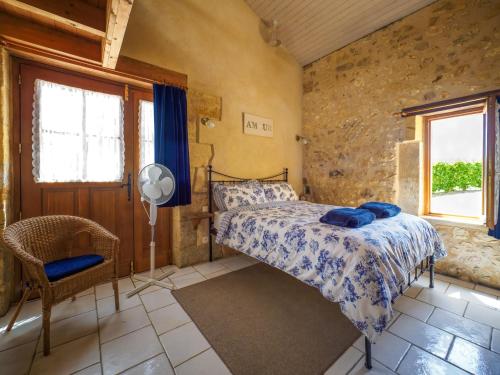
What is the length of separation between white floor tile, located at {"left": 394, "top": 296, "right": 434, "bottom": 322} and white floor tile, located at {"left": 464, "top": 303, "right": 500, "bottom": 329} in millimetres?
270

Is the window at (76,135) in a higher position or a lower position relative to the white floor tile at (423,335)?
higher

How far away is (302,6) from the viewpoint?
310 centimetres

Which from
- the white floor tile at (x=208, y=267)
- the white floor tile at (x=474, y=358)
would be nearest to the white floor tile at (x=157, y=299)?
the white floor tile at (x=208, y=267)

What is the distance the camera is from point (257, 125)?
11.2 ft

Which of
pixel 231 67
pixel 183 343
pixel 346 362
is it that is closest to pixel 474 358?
pixel 346 362

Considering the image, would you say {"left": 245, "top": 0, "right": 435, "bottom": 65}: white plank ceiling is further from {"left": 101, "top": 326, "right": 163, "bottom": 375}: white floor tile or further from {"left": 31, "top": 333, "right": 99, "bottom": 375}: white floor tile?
{"left": 31, "top": 333, "right": 99, "bottom": 375}: white floor tile

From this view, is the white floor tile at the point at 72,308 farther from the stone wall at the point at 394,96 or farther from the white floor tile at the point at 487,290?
the white floor tile at the point at 487,290

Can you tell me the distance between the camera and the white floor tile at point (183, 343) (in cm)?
138

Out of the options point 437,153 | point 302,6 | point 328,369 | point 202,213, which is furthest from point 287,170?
point 328,369

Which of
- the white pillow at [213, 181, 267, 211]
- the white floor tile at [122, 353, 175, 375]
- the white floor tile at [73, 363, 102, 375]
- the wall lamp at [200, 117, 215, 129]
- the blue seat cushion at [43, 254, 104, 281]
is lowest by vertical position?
the white floor tile at [122, 353, 175, 375]

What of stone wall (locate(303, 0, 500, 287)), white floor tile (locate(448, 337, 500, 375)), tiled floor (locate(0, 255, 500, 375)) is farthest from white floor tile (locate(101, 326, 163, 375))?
stone wall (locate(303, 0, 500, 287))

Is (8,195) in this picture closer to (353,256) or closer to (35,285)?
(35,285)

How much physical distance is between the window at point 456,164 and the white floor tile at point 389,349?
1.98m

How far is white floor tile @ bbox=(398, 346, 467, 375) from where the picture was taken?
1.27 metres
